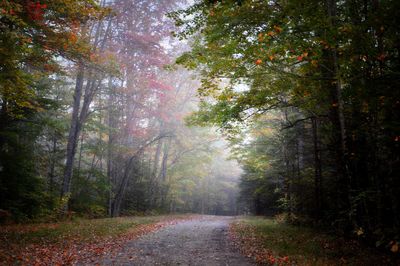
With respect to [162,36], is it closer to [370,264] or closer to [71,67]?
[71,67]

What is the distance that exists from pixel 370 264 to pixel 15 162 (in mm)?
14324

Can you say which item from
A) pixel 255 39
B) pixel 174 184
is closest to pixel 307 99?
pixel 255 39

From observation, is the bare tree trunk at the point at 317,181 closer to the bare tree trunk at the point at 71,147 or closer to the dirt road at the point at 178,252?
the dirt road at the point at 178,252

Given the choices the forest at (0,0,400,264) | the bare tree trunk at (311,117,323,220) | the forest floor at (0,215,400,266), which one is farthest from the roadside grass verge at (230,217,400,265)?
the bare tree trunk at (311,117,323,220)

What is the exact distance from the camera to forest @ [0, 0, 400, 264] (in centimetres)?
700

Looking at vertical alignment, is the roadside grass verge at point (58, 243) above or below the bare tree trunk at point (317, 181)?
below

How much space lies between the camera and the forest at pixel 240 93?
7.00 m

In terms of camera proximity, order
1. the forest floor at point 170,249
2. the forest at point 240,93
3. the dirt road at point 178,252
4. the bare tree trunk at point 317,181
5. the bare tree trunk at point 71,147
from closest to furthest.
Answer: the forest at point 240,93 < the forest floor at point 170,249 < the dirt road at point 178,252 < the bare tree trunk at point 317,181 < the bare tree trunk at point 71,147

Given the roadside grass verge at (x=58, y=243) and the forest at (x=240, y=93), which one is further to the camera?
the roadside grass verge at (x=58, y=243)

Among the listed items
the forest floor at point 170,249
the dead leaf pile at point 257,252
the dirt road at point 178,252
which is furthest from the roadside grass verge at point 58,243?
the dead leaf pile at point 257,252

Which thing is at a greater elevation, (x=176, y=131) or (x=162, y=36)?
(x=162, y=36)

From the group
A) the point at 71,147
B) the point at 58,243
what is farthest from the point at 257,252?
the point at 71,147

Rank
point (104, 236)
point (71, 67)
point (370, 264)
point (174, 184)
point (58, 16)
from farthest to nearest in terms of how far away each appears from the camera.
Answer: point (174, 184)
point (71, 67)
point (104, 236)
point (58, 16)
point (370, 264)

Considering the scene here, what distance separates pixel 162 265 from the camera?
754 centimetres
